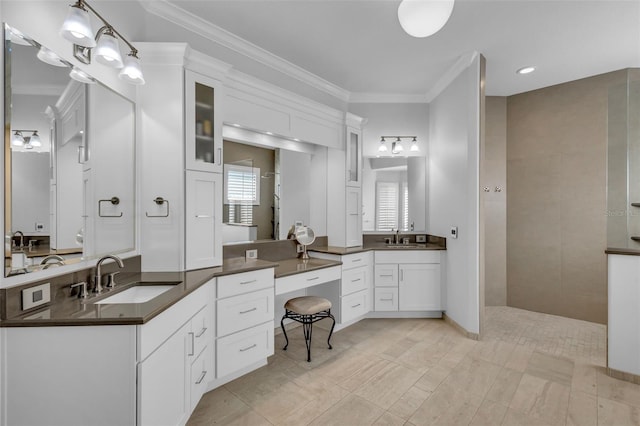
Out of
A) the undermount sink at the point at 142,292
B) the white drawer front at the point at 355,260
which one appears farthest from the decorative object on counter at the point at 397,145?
the undermount sink at the point at 142,292

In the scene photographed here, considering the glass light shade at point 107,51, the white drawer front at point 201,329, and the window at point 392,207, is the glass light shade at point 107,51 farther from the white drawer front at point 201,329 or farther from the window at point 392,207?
the window at point 392,207

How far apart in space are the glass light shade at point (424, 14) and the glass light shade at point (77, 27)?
1693 millimetres

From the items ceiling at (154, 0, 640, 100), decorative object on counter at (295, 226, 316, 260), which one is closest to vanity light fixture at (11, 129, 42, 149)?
ceiling at (154, 0, 640, 100)

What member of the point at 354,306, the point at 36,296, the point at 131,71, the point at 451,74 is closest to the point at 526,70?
the point at 451,74

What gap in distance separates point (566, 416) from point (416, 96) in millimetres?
3624

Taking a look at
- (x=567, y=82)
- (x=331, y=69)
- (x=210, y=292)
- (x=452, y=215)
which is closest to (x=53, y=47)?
(x=210, y=292)

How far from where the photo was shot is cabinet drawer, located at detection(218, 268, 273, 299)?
85.8 inches

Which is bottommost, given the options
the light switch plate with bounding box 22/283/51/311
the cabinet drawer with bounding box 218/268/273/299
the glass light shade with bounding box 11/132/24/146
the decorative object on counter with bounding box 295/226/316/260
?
the cabinet drawer with bounding box 218/268/273/299

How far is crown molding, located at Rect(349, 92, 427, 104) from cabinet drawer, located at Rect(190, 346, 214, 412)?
3449 millimetres

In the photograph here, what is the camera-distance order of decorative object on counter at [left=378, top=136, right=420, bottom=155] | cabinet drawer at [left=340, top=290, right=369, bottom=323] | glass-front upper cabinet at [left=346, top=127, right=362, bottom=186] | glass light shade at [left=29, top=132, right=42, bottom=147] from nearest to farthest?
glass light shade at [left=29, top=132, right=42, bottom=147] < cabinet drawer at [left=340, top=290, right=369, bottom=323] < glass-front upper cabinet at [left=346, top=127, right=362, bottom=186] < decorative object on counter at [left=378, top=136, right=420, bottom=155]

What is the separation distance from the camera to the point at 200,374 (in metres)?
1.93

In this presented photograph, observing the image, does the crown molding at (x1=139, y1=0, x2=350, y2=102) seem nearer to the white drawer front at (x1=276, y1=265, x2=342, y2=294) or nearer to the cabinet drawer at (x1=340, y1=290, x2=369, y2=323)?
the white drawer front at (x1=276, y1=265, x2=342, y2=294)

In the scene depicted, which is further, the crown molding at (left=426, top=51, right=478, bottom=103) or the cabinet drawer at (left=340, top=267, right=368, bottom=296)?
the cabinet drawer at (left=340, top=267, right=368, bottom=296)

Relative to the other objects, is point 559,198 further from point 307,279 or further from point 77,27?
point 77,27
